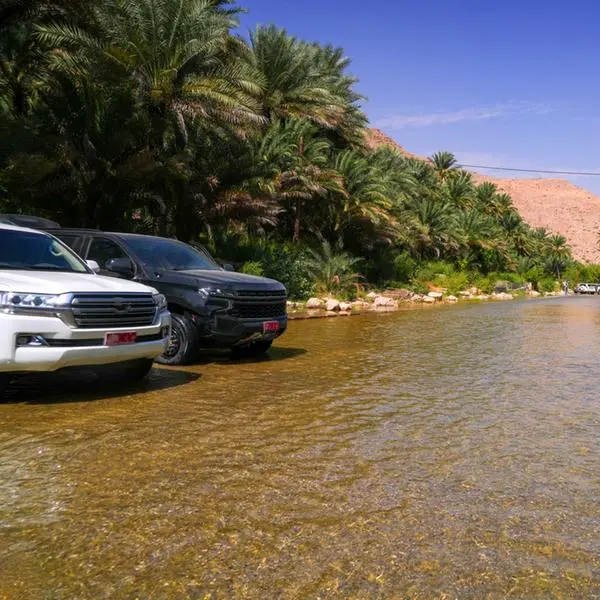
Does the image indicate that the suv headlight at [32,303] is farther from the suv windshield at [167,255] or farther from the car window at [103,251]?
the car window at [103,251]

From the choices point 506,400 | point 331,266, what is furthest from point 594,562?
point 331,266

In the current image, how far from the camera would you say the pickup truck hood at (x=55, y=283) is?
242 inches

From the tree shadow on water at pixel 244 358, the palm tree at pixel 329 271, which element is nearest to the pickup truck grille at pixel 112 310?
the tree shadow on water at pixel 244 358

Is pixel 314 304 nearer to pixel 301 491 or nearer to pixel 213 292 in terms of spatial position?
pixel 213 292

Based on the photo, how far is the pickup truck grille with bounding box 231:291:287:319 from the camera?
8.94 m

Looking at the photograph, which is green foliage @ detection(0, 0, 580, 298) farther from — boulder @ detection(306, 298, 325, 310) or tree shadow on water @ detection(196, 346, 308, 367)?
tree shadow on water @ detection(196, 346, 308, 367)

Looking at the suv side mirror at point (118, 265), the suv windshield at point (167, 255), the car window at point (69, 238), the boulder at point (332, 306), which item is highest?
the car window at point (69, 238)

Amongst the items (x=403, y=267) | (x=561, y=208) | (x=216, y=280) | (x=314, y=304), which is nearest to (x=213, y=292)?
(x=216, y=280)

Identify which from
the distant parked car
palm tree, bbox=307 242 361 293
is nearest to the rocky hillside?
the distant parked car

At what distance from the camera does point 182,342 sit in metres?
8.70

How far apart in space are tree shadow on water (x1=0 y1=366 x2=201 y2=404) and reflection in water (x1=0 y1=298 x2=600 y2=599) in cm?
6

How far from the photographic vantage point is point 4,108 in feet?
66.9

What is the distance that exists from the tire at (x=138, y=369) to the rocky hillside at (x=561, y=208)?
362 ft

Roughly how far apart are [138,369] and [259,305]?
2.22 metres
